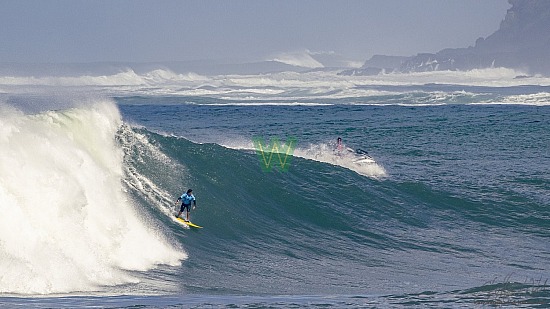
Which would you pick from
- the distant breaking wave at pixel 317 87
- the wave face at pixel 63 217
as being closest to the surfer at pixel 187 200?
the wave face at pixel 63 217

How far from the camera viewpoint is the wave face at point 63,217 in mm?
15735

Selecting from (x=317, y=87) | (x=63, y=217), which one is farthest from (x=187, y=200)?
(x=317, y=87)

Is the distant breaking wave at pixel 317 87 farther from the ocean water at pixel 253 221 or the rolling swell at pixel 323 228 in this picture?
the rolling swell at pixel 323 228

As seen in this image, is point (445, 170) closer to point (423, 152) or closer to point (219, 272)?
point (423, 152)

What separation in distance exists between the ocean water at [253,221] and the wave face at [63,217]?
0.04 metres

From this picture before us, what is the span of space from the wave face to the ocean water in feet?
0.12

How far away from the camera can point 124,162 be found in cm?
2448

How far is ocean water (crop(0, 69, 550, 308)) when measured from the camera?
1558 cm

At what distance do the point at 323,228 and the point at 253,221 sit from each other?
1.55 m

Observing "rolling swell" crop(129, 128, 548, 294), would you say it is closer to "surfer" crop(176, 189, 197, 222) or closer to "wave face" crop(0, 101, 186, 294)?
"surfer" crop(176, 189, 197, 222)

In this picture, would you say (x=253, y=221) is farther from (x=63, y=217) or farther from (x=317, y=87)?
(x=317, y=87)


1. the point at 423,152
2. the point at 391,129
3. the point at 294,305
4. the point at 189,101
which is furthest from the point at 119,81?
the point at 294,305

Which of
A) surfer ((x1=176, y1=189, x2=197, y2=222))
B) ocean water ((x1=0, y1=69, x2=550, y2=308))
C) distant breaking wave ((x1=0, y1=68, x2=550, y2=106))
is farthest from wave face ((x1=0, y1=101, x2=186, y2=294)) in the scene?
distant breaking wave ((x1=0, y1=68, x2=550, y2=106))

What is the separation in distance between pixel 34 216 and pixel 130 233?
2.57 m
